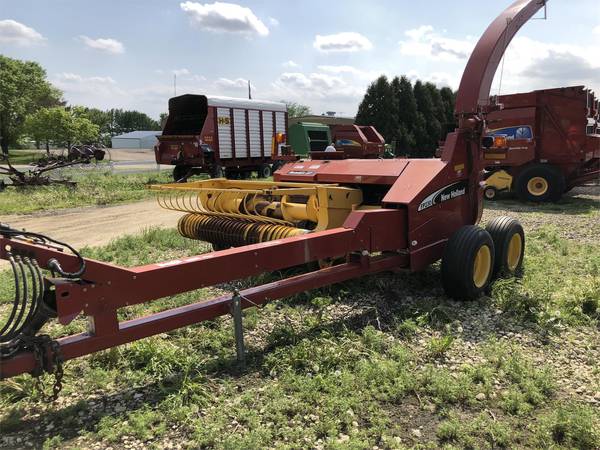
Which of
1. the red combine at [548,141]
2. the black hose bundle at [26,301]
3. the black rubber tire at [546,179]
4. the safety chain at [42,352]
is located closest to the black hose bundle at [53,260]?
the black hose bundle at [26,301]

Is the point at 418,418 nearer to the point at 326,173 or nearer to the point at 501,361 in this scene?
the point at 501,361

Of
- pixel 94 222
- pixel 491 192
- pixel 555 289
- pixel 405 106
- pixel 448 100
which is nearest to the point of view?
pixel 555 289

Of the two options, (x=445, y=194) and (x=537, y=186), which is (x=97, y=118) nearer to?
(x=537, y=186)

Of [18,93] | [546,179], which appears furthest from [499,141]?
[18,93]

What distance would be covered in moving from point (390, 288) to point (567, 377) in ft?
6.48

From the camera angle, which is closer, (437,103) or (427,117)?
(427,117)

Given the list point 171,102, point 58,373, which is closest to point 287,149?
point 58,373

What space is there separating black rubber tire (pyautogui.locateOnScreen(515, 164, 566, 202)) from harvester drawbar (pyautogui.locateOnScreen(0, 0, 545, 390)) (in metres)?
7.30

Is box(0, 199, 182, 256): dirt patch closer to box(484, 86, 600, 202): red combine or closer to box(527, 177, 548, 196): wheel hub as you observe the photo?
box(484, 86, 600, 202): red combine

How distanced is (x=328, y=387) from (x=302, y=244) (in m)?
1.05

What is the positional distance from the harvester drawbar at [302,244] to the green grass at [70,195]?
741 cm

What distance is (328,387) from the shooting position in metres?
3.13

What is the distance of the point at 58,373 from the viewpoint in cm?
276

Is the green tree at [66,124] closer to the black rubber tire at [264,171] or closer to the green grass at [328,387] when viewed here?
the black rubber tire at [264,171]
